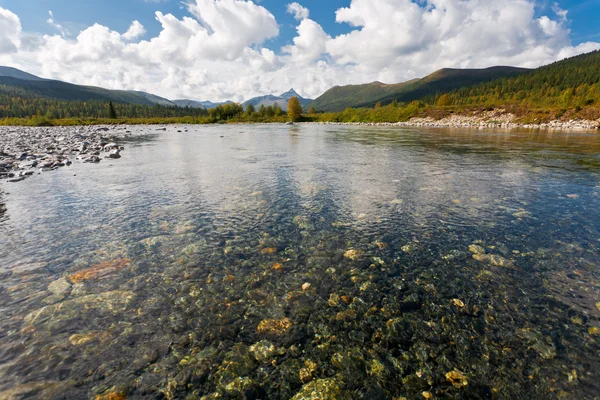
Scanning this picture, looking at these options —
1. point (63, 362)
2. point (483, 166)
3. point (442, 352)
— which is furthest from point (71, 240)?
point (483, 166)

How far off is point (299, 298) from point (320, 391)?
6.16 feet

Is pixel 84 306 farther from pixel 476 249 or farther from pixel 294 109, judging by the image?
pixel 294 109

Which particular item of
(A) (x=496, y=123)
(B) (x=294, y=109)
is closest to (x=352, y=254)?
(A) (x=496, y=123)

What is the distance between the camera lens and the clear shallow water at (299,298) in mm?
3787

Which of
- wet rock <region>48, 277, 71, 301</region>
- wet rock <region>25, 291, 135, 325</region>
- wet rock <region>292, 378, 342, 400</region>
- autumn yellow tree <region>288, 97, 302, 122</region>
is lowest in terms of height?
wet rock <region>292, 378, 342, 400</region>

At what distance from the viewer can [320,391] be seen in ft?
12.0

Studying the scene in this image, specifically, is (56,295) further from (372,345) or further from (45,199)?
(45,199)

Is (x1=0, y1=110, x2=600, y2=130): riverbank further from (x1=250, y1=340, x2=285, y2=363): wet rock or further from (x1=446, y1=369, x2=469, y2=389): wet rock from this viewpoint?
(x1=250, y1=340, x2=285, y2=363): wet rock

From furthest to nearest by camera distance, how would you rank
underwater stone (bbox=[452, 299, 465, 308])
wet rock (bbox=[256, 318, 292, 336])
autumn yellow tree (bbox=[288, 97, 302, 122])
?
autumn yellow tree (bbox=[288, 97, 302, 122]), underwater stone (bbox=[452, 299, 465, 308]), wet rock (bbox=[256, 318, 292, 336])

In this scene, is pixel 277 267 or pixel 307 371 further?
pixel 277 267

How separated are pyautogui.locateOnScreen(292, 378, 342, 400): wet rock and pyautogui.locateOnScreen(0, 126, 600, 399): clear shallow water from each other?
0.03 meters

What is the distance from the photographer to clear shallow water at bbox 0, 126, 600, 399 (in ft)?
12.4

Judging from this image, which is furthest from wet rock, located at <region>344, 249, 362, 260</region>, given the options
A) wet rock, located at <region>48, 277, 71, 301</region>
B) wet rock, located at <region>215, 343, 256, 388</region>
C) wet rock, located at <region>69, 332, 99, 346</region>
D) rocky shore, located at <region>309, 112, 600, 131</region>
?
rocky shore, located at <region>309, 112, 600, 131</region>

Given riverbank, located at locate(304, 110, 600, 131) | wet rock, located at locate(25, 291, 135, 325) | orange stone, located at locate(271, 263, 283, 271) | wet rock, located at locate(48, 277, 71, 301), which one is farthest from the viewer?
riverbank, located at locate(304, 110, 600, 131)
